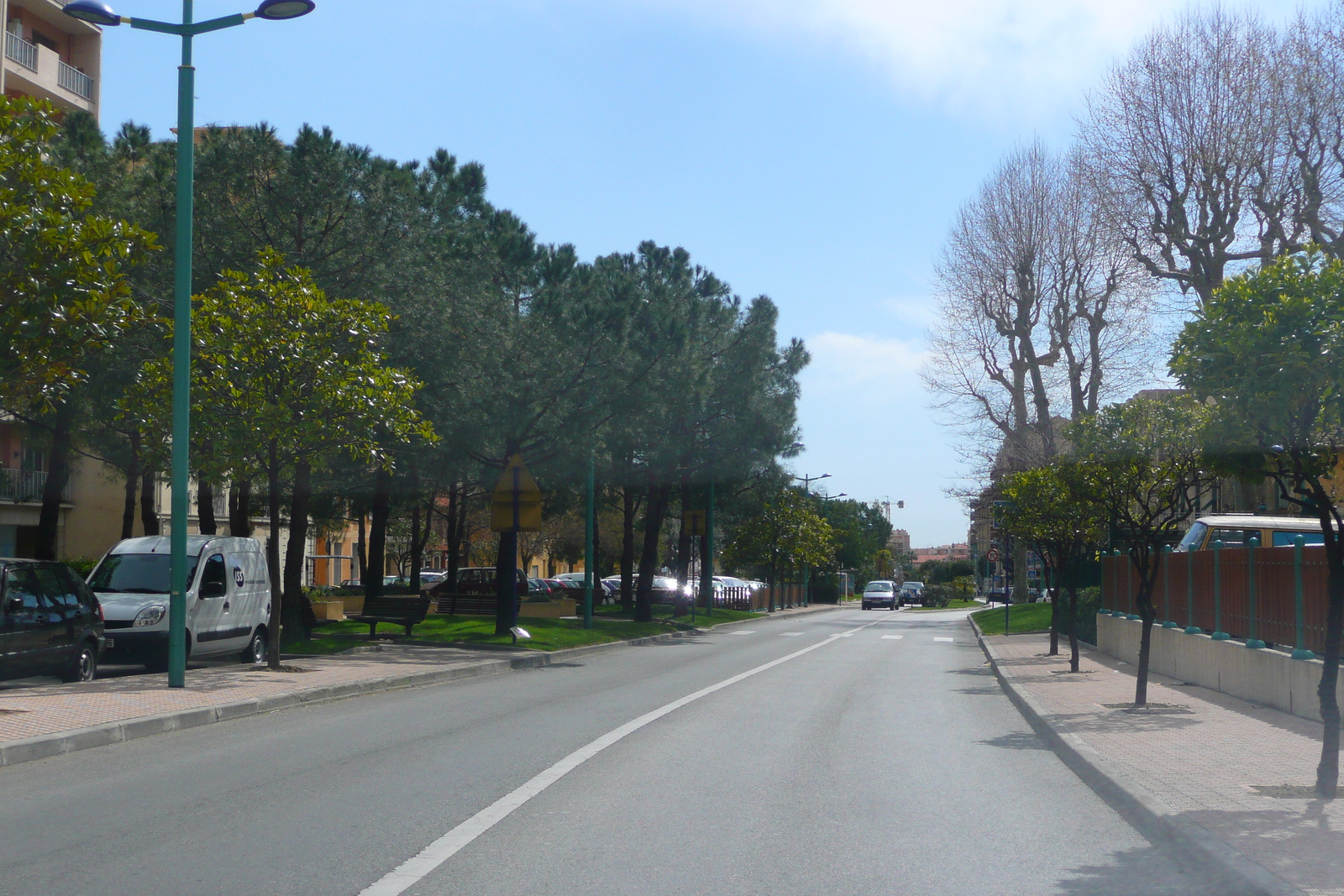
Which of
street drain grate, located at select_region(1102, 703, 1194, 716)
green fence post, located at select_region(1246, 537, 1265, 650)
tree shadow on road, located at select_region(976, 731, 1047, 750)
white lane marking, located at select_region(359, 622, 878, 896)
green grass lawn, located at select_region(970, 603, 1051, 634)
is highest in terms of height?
green fence post, located at select_region(1246, 537, 1265, 650)

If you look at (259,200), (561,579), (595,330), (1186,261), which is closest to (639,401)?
(595,330)

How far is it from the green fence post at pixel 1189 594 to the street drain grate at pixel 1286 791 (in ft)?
35.7

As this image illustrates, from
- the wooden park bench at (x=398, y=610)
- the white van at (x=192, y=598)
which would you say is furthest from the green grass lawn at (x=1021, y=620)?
the white van at (x=192, y=598)

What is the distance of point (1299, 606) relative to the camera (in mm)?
13531

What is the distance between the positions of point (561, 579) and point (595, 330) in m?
43.3

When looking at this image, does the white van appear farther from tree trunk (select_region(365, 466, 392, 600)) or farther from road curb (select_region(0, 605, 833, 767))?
tree trunk (select_region(365, 466, 392, 600))

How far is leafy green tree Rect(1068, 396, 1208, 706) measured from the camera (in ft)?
51.1

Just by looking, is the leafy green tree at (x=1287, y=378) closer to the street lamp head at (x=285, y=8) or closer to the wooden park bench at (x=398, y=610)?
the street lamp head at (x=285, y=8)

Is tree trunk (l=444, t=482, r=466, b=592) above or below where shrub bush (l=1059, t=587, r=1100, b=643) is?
above

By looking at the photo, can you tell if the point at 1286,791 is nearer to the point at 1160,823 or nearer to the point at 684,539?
the point at 1160,823

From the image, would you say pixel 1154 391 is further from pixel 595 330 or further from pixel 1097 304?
pixel 595 330

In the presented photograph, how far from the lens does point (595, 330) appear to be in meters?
28.2

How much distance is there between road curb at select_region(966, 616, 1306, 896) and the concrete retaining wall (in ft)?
8.19

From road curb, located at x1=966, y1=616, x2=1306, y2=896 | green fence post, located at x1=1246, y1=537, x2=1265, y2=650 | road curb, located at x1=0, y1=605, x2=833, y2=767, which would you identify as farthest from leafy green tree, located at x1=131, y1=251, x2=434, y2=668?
green fence post, located at x1=1246, y1=537, x2=1265, y2=650
